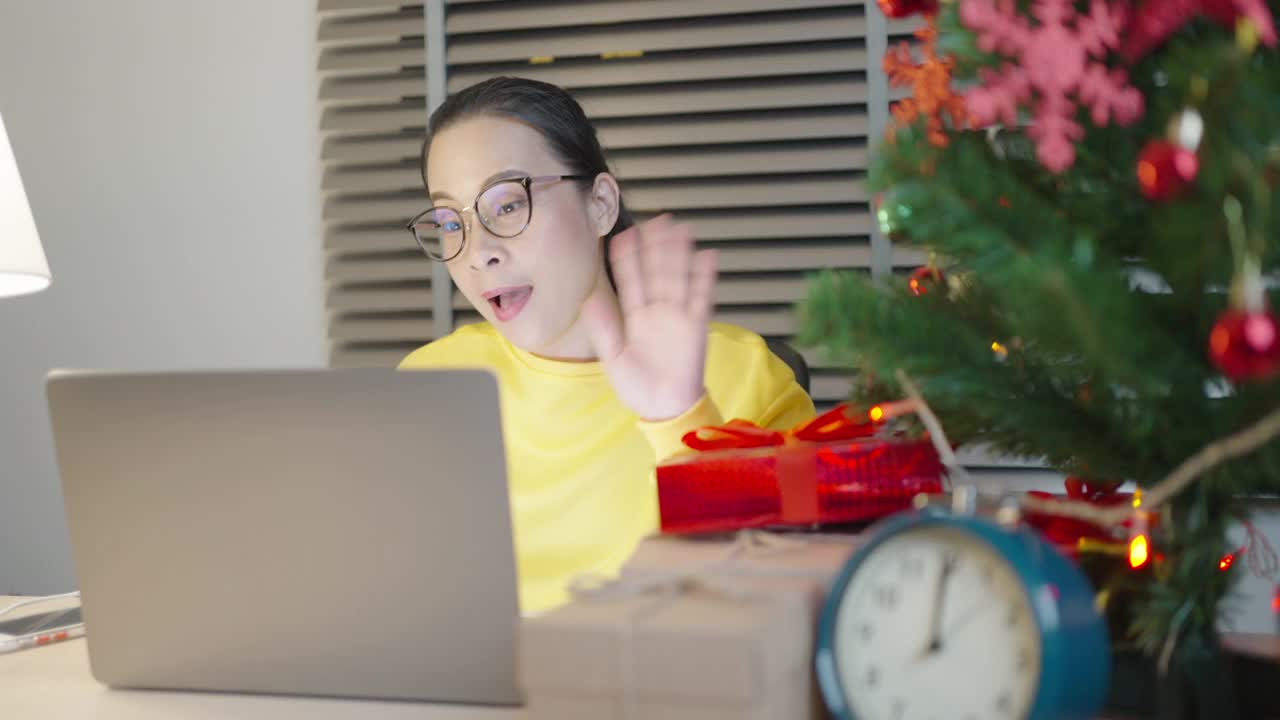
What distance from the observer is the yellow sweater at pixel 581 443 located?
167cm

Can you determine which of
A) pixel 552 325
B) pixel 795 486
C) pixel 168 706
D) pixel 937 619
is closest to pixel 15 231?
pixel 552 325

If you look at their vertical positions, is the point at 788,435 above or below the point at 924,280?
below

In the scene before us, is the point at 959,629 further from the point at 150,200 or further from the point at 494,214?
the point at 150,200

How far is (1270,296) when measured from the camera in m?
0.61

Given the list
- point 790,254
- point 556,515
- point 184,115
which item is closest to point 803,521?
point 556,515

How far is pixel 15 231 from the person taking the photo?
5.50 ft

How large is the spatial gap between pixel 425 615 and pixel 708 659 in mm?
367

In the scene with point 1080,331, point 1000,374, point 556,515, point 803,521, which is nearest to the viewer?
point 1080,331

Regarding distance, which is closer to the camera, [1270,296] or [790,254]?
[1270,296]

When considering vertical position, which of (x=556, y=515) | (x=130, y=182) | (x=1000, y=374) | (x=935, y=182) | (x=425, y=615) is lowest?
(x=556, y=515)

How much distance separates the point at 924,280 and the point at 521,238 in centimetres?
105

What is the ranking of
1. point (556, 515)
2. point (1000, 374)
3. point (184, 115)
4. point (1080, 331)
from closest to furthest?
1. point (1080, 331)
2. point (1000, 374)
3. point (556, 515)
4. point (184, 115)

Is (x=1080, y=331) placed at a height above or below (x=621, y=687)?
above

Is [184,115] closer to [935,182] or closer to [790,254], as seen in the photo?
[790,254]
